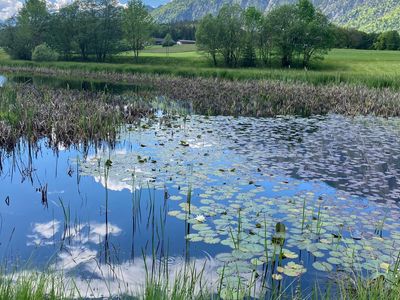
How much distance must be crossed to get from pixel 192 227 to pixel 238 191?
260cm

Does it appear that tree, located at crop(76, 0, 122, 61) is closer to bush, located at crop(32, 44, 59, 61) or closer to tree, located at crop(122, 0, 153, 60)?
tree, located at crop(122, 0, 153, 60)

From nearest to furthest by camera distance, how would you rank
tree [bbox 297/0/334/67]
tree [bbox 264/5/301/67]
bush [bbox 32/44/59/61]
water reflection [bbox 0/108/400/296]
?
water reflection [bbox 0/108/400/296] → tree [bbox 264/5/301/67] → tree [bbox 297/0/334/67] → bush [bbox 32/44/59/61]

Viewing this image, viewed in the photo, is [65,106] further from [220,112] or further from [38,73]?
[38,73]

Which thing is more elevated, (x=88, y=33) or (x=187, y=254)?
(x=88, y=33)

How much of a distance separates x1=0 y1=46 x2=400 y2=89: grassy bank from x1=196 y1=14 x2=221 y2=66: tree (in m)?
2.32

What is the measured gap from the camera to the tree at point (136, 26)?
8588 centimetres

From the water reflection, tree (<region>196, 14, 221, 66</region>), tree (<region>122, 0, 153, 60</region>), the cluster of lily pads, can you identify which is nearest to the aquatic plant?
the cluster of lily pads

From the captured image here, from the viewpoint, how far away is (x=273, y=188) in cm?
1138

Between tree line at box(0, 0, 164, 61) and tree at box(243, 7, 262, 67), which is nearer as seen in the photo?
tree at box(243, 7, 262, 67)

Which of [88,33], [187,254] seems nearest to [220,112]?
[187,254]

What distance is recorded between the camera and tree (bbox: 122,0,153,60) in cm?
8588

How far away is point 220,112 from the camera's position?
25.4 metres

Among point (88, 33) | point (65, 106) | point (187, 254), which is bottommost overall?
point (187, 254)

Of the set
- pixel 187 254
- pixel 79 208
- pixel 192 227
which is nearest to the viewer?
pixel 187 254
